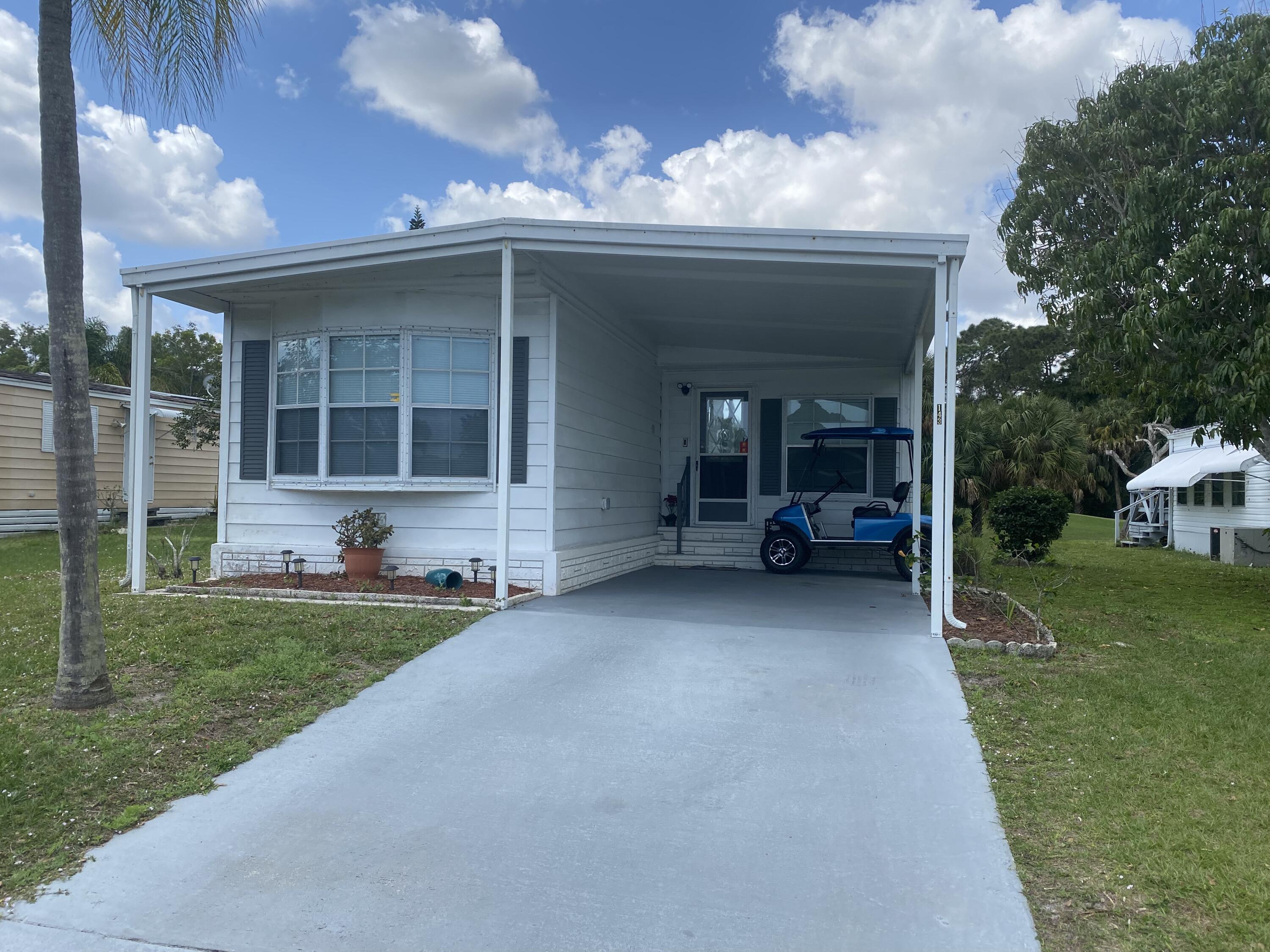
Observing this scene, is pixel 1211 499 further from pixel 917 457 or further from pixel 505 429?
pixel 505 429

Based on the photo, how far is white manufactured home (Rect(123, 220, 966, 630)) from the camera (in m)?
7.17

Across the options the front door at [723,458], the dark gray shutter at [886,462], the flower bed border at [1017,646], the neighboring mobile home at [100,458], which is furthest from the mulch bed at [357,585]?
the neighboring mobile home at [100,458]

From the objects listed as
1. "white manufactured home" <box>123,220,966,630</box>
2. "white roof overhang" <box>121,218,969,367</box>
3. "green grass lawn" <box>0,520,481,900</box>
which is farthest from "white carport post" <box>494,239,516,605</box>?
"green grass lawn" <box>0,520,481,900</box>

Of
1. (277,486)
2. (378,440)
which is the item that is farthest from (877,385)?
(277,486)

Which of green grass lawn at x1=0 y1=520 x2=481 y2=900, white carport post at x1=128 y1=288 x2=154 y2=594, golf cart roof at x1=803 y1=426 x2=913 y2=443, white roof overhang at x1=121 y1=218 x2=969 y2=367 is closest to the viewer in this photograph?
green grass lawn at x1=0 y1=520 x2=481 y2=900

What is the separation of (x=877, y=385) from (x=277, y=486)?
7366 millimetres

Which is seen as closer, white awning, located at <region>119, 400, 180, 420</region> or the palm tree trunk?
the palm tree trunk

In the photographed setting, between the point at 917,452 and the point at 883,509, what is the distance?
4.79 feet

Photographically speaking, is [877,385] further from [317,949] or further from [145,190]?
[317,949]

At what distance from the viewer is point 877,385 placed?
1159cm

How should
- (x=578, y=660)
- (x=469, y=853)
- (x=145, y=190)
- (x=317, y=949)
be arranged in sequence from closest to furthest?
(x=317, y=949), (x=469, y=853), (x=578, y=660), (x=145, y=190)

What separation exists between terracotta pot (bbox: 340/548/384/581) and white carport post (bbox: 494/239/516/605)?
59.1 inches

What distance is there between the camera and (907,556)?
8.29m

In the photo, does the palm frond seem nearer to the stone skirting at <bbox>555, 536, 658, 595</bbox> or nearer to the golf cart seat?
the stone skirting at <bbox>555, 536, 658, 595</bbox>
